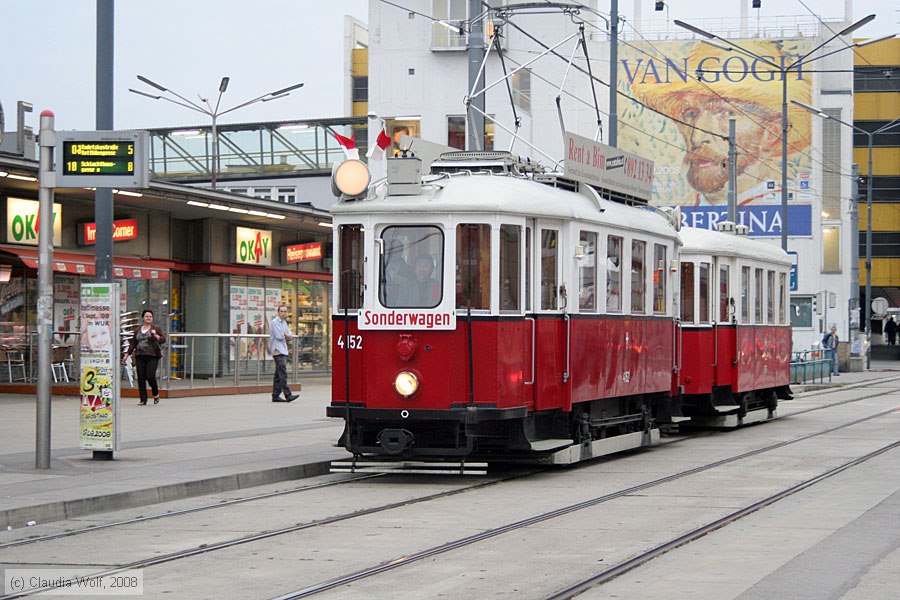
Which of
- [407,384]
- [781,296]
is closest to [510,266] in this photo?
[407,384]

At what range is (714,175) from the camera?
64312mm

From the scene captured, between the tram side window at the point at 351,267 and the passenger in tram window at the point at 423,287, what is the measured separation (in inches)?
21.0

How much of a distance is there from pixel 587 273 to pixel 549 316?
1089 mm

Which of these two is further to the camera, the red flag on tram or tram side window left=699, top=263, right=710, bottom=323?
tram side window left=699, top=263, right=710, bottom=323

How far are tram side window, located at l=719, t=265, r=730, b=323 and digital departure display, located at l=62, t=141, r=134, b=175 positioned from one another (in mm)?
10690

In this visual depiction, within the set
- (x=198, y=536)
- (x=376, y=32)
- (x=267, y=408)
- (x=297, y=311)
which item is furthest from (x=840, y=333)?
(x=198, y=536)

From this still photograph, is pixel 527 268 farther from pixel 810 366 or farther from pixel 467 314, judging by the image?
pixel 810 366

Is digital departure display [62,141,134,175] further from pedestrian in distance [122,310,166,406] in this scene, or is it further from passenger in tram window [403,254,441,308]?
pedestrian in distance [122,310,166,406]

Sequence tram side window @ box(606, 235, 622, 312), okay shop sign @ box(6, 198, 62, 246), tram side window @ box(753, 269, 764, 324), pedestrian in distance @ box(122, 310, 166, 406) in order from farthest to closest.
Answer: okay shop sign @ box(6, 198, 62, 246), pedestrian in distance @ box(122, 310, 166, 406), tram side window @ box(753, 269, 764, 324), tram side window @ box(606, 235, 622, 312)

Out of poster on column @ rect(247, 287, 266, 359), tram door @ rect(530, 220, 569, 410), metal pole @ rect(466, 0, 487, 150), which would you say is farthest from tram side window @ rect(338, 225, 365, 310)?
poster on column @ rect(247, 287, 266, 359)

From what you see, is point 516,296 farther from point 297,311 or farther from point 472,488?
point 297,311

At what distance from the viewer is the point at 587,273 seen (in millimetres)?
15586

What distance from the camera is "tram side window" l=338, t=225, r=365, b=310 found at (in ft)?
46.7

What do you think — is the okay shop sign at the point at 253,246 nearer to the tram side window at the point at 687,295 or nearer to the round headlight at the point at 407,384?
the tram side window at the point at 687,295
